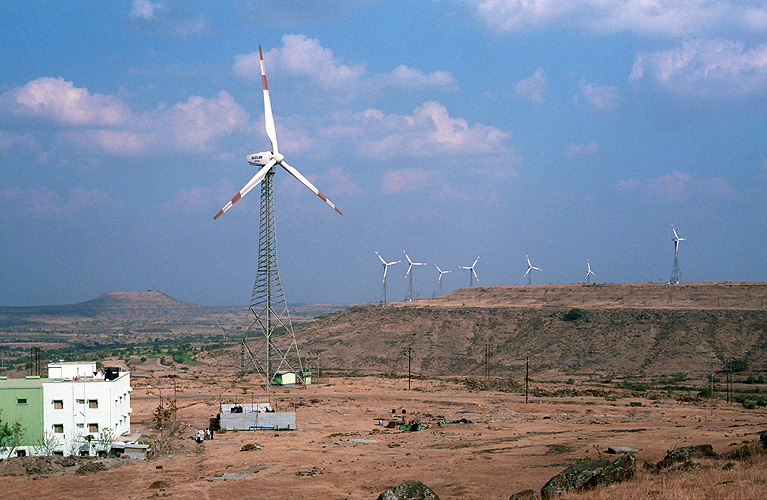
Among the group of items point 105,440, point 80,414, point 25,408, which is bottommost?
point 105,440

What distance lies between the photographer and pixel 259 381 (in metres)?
110

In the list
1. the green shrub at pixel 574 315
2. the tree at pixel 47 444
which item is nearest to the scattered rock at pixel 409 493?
the tree at pixel 47 444

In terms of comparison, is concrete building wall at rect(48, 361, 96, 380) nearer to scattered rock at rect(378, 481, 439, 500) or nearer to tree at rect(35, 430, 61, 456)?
tree at rect(35, 430, 61, 456)

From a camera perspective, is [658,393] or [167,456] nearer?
[167,456]


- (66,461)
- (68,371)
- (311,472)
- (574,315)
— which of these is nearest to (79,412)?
(66,461)

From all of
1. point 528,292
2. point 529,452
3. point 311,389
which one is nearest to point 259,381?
point 311,389

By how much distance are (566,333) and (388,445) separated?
307ft

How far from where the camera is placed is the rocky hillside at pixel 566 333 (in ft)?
405

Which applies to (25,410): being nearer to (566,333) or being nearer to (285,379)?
(285,379)

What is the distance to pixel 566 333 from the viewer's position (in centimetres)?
14112

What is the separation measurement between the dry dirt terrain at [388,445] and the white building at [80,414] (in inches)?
175

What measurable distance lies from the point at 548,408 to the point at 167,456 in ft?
147

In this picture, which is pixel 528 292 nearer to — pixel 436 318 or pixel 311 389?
pixel 436 318

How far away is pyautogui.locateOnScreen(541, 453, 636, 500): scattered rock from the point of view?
94.5ft
